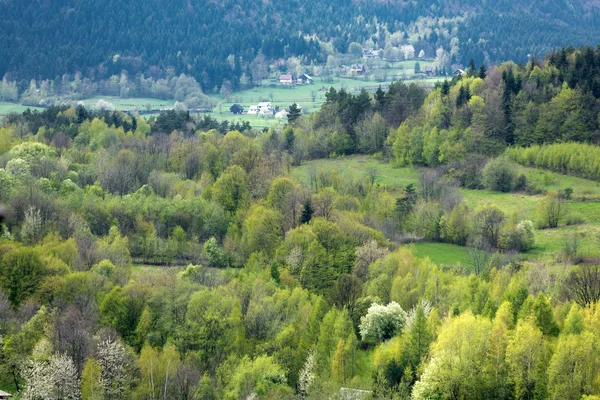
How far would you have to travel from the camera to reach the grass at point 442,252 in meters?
80.2

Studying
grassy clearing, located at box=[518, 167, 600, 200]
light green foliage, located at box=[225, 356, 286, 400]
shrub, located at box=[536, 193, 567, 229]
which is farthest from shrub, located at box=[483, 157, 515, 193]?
light green foliage, located at box=[225, 356, 286, 400]

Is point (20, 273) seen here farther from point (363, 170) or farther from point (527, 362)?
point (363, 170)

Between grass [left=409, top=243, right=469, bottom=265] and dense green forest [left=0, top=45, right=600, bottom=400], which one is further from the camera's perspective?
grass [left=409, top=243, right=469, bottom=265]

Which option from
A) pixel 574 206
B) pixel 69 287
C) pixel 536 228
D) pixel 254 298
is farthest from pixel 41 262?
pixel 574 206

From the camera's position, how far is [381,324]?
2454 inches

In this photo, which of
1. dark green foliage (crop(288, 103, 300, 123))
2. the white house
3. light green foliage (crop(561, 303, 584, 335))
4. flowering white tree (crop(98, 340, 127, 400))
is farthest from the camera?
the white house

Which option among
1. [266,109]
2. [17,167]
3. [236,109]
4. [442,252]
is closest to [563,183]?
[442,252]

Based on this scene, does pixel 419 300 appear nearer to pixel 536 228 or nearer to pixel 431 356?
pixel 431 356

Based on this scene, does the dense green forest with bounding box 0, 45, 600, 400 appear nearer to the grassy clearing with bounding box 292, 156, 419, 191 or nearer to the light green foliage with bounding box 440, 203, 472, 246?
the light green foliage with bounding box 440, 203, 472, 246

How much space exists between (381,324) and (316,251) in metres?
13.9

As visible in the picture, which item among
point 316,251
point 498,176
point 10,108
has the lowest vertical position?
point 316,251

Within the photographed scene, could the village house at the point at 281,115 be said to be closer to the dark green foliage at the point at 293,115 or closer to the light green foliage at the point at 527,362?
the dark green foliage at the point at 293,115

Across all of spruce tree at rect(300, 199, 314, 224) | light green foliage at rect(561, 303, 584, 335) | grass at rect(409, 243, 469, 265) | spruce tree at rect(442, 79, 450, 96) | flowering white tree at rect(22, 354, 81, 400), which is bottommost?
grass at rect(409, 243, 469, 265)

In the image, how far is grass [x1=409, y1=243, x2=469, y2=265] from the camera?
80.2 metres
